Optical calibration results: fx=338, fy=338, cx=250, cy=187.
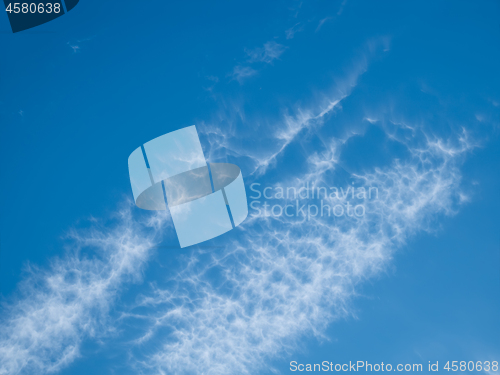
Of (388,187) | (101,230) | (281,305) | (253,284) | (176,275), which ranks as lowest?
(281,305)

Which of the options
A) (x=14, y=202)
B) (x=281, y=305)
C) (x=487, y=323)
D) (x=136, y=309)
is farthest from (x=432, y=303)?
(x=14, y=202)

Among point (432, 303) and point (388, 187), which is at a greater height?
point (388, 187)

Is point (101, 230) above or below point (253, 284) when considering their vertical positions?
above

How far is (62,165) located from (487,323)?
99.3 feet

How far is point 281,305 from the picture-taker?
2256cm

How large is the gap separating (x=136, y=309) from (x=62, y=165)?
1118 cm

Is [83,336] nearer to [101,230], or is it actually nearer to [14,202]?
[101,230]

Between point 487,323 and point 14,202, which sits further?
point 14,202

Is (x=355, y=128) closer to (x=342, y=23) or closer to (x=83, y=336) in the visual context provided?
(x=342, y=23)


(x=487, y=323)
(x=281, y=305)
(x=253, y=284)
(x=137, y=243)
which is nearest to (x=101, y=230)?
(x=137, y=243)

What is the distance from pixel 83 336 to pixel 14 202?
34.2 feet

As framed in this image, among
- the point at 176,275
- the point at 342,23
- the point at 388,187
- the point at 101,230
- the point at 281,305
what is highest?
the point at 342,23

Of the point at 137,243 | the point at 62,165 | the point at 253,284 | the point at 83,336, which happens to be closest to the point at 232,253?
the point at 253,284

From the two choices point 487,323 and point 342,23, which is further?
Answer: point 342,23
